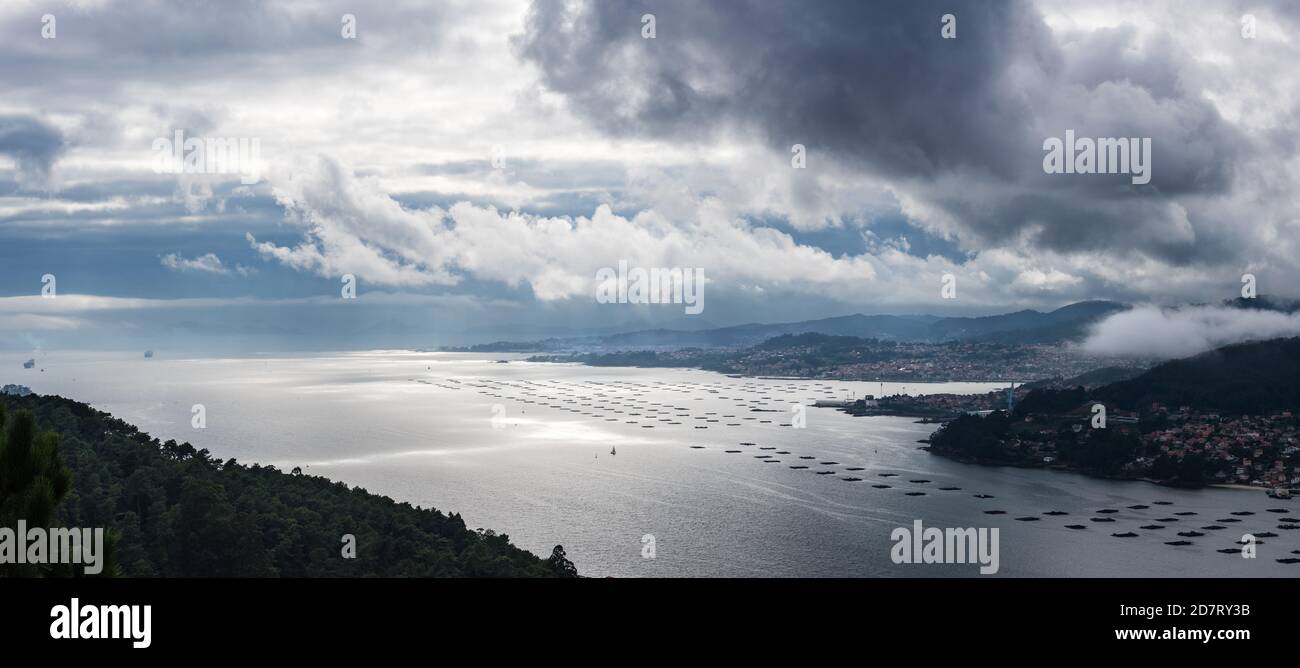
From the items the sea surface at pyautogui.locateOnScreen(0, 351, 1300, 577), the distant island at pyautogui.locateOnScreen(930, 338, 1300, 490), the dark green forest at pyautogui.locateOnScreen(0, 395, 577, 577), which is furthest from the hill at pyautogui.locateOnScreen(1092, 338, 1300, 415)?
the dark green forest at pyautogui.locateOnScreen(0, 395, 577, 577)

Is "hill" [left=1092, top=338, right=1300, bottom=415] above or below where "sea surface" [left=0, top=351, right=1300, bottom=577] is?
above

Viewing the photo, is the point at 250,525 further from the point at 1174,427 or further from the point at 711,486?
the point at 1174,427

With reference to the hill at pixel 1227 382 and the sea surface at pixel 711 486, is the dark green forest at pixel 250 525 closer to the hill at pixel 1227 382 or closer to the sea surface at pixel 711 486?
the sea surface at pixel 711 486

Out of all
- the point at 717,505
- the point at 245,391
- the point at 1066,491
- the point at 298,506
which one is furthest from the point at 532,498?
the point at 245,391

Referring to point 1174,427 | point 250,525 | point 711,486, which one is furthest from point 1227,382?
point 250,525

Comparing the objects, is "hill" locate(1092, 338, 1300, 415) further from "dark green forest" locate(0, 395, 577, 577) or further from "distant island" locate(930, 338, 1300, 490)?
"dark green forest" locate(0, 395, 577, 577)

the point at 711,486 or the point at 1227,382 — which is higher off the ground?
the point at 1227,382
